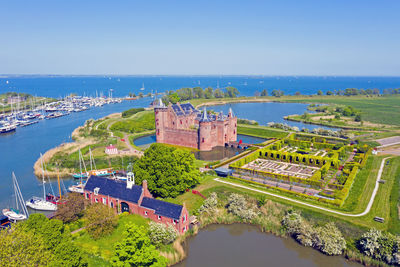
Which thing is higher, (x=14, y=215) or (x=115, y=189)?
(x=115, y=189)

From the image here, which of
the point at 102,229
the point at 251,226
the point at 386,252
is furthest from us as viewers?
the point at 251,226

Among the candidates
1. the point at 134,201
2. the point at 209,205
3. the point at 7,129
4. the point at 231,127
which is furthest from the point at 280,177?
the point at 7,129

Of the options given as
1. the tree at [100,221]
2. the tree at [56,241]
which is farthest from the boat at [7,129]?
the tree at [56,241]

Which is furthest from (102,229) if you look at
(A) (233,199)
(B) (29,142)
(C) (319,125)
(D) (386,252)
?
(C) (319,125)

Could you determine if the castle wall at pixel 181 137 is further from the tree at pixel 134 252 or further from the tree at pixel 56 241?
the tree at pixel 134 252

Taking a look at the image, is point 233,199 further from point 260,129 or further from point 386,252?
point 260,129

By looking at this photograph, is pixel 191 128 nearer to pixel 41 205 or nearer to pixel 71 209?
pixel 41 205
